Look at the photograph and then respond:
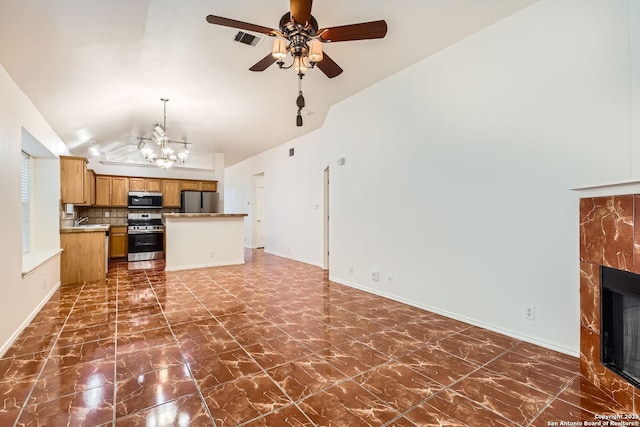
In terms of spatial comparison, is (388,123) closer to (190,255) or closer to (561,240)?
(561,240)

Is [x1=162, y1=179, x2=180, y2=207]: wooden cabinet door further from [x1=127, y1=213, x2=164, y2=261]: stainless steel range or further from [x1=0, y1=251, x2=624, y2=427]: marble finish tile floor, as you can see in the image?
[x1=0, y1=251, x2=624, y2=427]: marble finish tile floor

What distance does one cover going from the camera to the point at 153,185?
26.1 feet

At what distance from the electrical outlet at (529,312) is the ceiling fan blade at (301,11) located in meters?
3.00

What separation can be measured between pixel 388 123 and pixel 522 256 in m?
2.27

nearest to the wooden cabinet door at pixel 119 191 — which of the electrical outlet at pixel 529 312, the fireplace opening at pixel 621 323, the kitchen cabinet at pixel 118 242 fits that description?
the kitchen cabinet at pixel 118 242

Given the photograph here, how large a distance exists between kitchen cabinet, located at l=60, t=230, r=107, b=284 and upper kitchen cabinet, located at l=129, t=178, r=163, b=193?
304 centimetres

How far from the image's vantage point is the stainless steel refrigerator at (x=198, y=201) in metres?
8.15

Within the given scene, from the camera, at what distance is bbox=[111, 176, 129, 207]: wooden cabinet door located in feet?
24.7

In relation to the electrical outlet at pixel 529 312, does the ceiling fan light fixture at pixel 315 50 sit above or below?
above

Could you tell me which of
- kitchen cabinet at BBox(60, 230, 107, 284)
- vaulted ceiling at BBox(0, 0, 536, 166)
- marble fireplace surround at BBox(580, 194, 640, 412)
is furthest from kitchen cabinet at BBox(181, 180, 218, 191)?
marble fireplace surround at BBox(580, 194, 640, 412)

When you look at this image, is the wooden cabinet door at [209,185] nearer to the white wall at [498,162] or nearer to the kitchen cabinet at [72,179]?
the kitchen cabinet at [72,179]

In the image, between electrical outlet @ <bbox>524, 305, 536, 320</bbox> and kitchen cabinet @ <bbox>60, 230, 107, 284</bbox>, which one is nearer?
electrical outlet @ <bbox>524, 305, 536, 320</bbox>

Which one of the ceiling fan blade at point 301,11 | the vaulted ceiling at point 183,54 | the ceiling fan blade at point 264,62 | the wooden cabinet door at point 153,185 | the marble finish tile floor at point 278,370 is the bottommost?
the marble finish tile floor at point 278,370

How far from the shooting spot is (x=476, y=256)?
3053 mm
